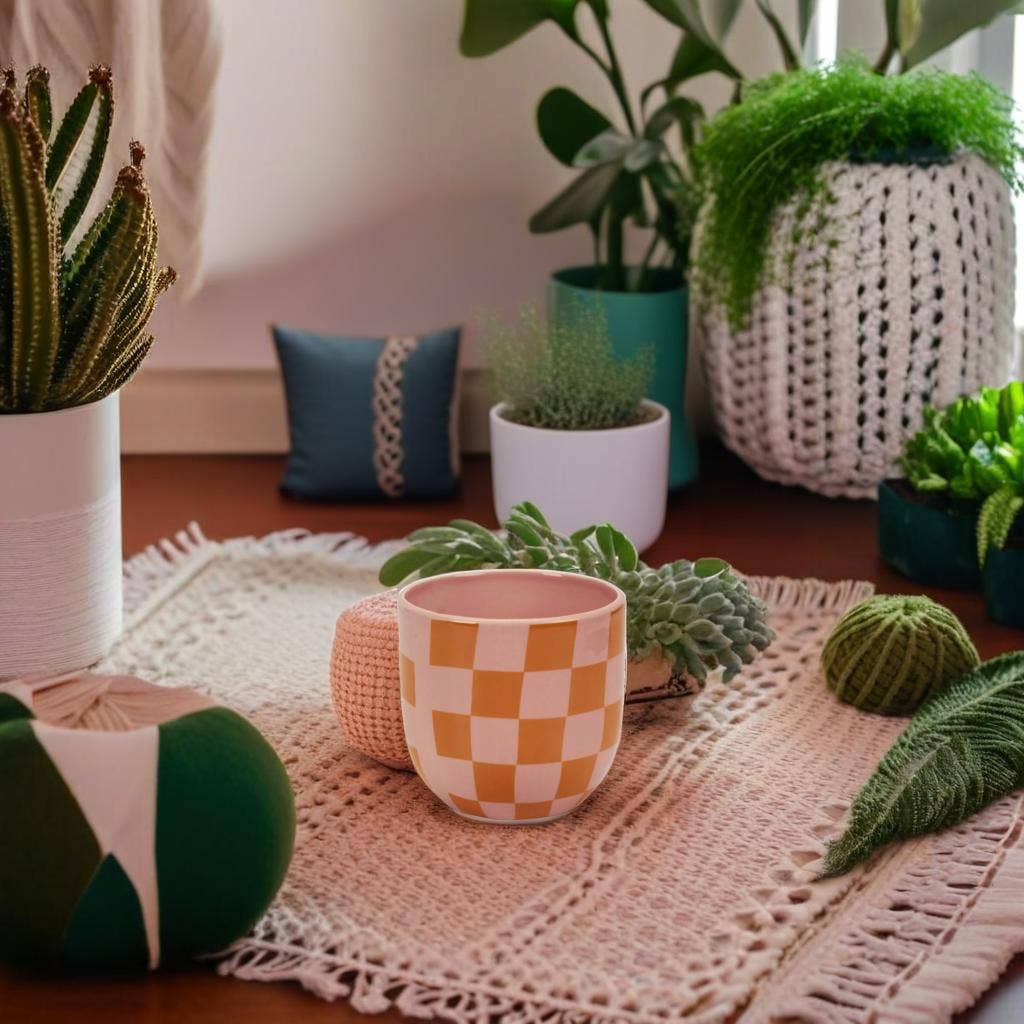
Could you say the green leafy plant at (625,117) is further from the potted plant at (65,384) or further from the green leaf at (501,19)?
the potted plant at (65,384)

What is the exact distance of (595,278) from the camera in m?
1.24

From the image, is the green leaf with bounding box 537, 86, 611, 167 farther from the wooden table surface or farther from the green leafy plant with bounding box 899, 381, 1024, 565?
the green leafy plant with bounding box 899, 381, 1024, 565

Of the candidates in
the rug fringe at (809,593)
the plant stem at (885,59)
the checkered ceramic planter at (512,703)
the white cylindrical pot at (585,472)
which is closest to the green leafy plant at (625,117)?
the plant stem at (885,59)

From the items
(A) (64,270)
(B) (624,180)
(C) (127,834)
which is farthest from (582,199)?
(C) (127,834)

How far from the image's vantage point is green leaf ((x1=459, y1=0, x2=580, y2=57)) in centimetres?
114

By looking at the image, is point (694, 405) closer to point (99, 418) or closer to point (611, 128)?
point (611, 128)

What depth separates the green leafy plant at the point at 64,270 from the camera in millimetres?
666

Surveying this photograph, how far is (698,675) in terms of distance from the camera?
0.70 meters

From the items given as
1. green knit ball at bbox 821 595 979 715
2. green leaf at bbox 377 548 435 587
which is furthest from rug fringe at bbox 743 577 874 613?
green leaf at bbox 377 548 435 587

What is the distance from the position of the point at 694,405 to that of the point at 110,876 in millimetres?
922

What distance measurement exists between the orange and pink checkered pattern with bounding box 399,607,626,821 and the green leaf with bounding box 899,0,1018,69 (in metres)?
0.64

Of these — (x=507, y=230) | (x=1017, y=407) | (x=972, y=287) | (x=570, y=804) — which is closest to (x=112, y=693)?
(x=570, y=804)

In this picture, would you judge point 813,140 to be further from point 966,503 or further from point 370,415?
point 370,415

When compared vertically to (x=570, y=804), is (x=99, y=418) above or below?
above
